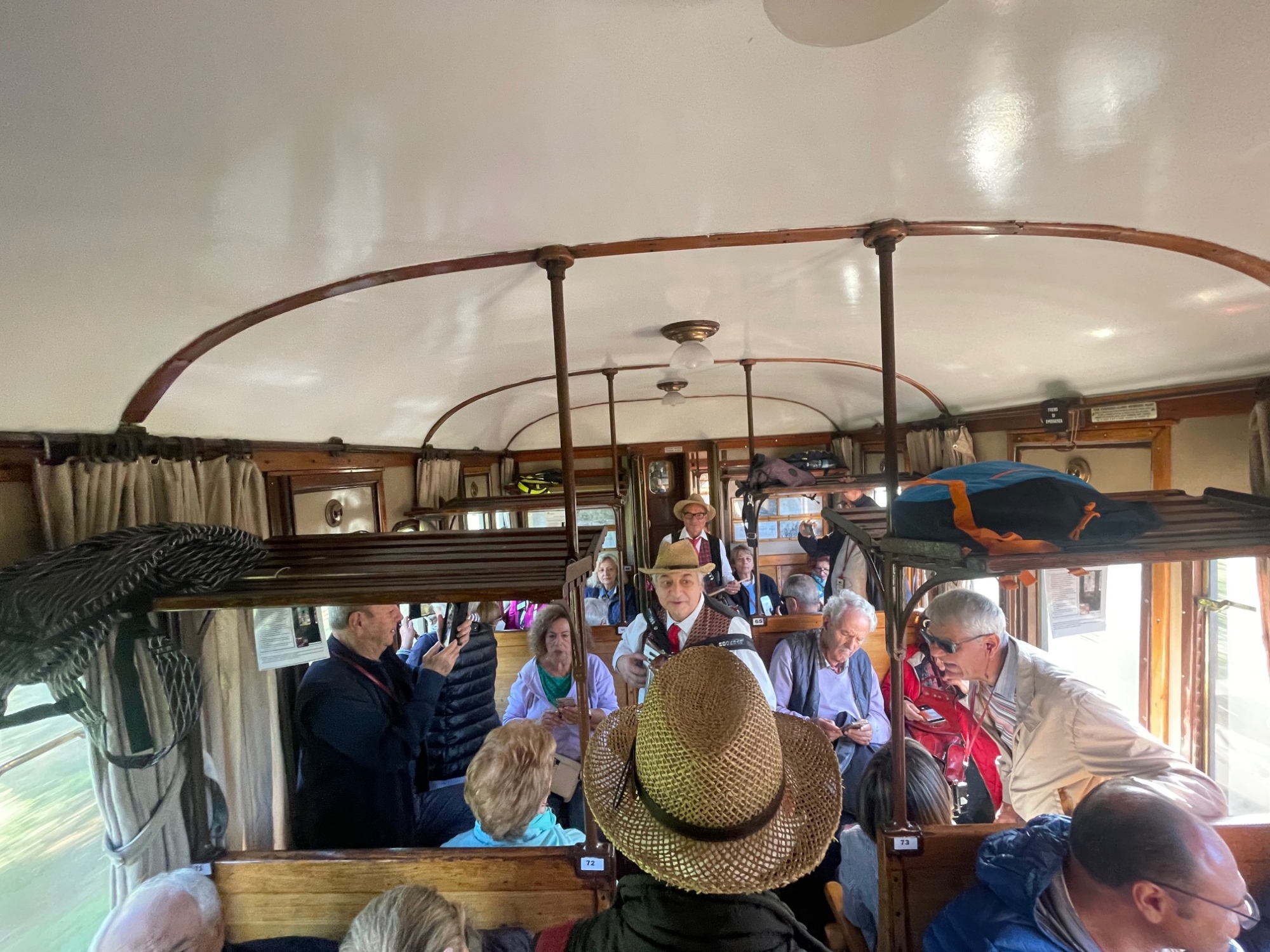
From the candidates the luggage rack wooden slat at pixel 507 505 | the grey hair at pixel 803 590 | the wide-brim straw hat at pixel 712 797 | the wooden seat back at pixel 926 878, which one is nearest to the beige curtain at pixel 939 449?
the grey hair at pixel 803 590

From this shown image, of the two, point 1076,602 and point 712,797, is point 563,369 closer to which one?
point 712,797

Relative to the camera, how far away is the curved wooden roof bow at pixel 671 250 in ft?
5.18

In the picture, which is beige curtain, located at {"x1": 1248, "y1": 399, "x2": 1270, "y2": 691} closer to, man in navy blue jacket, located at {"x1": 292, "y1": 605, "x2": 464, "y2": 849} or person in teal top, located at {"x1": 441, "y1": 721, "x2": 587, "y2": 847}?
person in teal top, located at {"x1": 441, "y1": 721, "x2": 587, "y2": 847}

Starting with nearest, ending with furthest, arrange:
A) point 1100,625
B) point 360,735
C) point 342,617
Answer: point 360,735, point 342,617, point 1100,625

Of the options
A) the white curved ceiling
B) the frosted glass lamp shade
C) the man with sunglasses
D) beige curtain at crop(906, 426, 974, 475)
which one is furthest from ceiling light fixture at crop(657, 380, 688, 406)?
the man with sunglasses

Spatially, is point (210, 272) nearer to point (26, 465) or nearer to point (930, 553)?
point (26, 465)

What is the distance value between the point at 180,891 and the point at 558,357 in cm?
192

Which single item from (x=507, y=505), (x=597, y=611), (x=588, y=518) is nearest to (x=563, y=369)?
(x=507, y=505)

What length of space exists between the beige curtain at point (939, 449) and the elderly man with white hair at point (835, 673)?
153cm

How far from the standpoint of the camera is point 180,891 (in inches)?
65.7

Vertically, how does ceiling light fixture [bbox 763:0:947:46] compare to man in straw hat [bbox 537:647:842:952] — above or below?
above

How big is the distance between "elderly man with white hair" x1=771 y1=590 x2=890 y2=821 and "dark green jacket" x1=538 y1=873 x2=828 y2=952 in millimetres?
1776

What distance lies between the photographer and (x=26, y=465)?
1677mm

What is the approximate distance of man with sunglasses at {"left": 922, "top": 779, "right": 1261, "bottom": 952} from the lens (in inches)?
50.4
